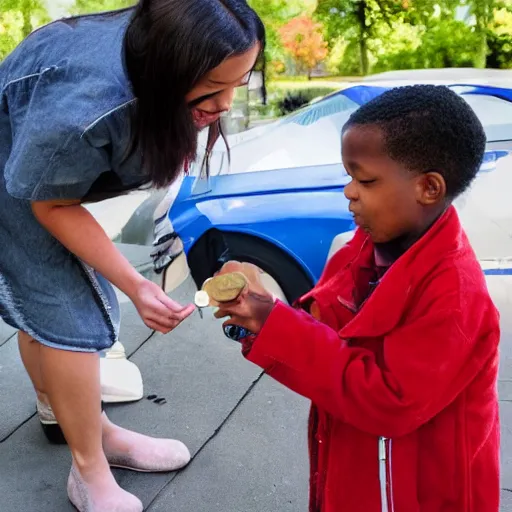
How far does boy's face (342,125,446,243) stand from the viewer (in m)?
1.12

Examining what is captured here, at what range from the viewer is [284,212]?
3.17 m

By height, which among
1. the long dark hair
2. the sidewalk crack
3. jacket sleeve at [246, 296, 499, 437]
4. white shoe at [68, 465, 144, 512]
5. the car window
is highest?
the long dark hair

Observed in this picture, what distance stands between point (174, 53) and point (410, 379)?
74cm

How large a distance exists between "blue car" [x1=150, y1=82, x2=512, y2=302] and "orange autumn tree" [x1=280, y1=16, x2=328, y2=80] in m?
0.87

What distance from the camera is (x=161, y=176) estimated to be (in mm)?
1502

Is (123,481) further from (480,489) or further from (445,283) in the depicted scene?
(445,283)

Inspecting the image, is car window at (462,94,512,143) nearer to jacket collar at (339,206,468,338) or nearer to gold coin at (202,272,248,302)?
jacket collar at (339,206,468,338)

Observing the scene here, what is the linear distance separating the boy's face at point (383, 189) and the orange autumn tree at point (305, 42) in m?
3.21

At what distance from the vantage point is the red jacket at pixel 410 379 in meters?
1.07

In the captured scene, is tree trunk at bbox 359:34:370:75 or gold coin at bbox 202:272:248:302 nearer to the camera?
gold coin at bbox 202:272:248:302

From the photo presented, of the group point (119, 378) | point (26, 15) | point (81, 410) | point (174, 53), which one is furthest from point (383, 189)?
point (26, 15)

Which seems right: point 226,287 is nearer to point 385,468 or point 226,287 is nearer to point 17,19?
point 385,468

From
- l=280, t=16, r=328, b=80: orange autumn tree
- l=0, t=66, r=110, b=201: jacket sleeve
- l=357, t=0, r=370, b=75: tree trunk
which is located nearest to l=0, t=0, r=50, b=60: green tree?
l=280, t=16, r=328, b=80: orange autumn tree

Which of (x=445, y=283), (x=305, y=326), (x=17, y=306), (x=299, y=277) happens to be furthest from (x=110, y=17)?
(x=299, y=277)
